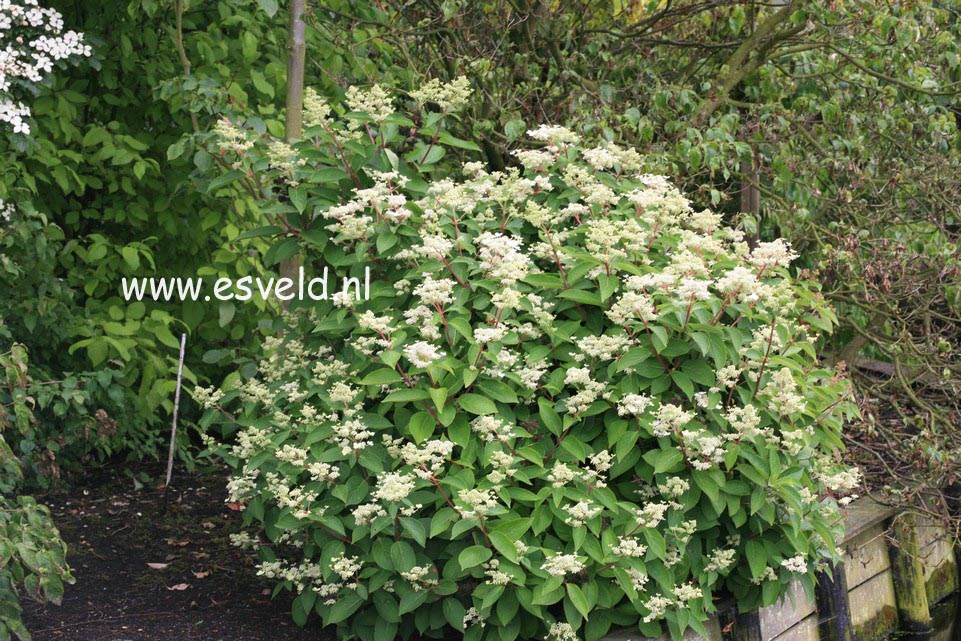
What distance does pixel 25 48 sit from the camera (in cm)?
409

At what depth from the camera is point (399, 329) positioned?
3271mm

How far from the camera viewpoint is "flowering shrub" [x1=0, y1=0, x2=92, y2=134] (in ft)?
12.7

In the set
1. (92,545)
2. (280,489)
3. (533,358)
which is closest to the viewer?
(280,489)

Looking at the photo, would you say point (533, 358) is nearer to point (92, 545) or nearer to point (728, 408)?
point (728, 408)

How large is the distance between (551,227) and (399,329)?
28.6 inches

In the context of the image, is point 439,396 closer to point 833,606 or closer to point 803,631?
point 803,631

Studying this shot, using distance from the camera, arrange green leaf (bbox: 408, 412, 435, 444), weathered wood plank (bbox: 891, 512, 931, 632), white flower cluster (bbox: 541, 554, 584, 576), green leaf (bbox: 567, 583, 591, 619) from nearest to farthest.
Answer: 1. white flower cluster (bbox: 541, 554, 584, 576)
2. green leaf (bbox: 567, 583, 591, 619)
3. green leaf (bbox: 408, 412, 435, 444)
4. weathered wood plank (bbox: 891, 512, 931, 632)

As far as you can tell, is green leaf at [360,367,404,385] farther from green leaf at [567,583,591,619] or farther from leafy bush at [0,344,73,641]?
leafy bush at [0,344,73,641]

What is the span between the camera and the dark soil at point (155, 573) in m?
3.49

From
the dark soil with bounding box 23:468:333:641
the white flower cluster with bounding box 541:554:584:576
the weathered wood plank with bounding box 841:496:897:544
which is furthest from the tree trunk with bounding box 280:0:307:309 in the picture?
the weathered wood plank with bounding box 841:496:897:544

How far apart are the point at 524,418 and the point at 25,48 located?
244 centimetres

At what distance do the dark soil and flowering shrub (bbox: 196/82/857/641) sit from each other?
0.27 meters

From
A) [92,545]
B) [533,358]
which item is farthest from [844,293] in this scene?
[92,545]

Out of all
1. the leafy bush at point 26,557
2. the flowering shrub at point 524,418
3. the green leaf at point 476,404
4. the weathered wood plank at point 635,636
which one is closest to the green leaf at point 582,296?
the flowering shrub at point 524,418
